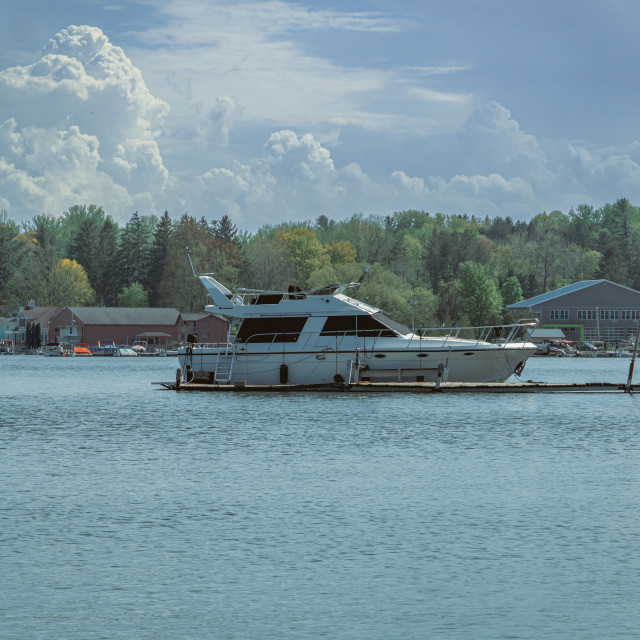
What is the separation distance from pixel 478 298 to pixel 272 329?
116m

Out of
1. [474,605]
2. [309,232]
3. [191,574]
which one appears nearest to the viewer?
[474,605]

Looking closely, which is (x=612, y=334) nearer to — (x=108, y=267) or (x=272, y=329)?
(x=108, y=267)

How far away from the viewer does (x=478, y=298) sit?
165000mm

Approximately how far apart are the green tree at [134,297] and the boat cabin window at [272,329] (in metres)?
130

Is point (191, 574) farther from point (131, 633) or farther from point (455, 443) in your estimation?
point (455, 443)

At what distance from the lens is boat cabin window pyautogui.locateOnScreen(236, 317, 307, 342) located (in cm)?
5234

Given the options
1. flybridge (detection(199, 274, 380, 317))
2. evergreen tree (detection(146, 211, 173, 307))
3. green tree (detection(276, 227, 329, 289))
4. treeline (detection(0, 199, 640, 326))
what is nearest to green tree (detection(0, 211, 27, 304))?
treeline (detection(0, 199, 640, 326))

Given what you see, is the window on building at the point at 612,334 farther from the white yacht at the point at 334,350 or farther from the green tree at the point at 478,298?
the white yacht at the point at 334,350

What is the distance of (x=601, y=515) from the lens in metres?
21.5

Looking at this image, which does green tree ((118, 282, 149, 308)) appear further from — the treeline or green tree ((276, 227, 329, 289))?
green tree ((276, 227, 329, 289))

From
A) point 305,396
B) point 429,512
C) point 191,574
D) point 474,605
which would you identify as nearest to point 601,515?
point 429,512

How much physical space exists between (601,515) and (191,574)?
936 cm

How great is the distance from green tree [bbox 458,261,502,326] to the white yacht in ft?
366

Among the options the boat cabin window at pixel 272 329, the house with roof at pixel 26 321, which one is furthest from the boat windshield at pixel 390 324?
the house with roof at pixel 26 321
